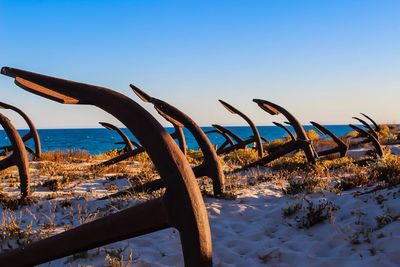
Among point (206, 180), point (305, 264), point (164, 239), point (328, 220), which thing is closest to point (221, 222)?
point (164, 239)

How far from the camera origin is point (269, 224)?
14.5 feet

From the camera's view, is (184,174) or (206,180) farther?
(206,180)

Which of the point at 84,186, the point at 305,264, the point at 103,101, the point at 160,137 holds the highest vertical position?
the point at 103,101

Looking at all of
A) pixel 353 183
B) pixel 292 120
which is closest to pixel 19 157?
pixel 353 183

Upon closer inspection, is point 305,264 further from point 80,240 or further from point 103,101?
point 103,101

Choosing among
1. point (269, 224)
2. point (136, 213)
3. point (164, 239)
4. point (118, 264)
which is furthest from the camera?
point (269, 224)

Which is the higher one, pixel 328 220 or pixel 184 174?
pixel 184 174

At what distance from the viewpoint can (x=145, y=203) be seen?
6.14 feet

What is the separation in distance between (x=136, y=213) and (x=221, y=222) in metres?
2.80

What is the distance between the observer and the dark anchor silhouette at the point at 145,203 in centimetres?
166

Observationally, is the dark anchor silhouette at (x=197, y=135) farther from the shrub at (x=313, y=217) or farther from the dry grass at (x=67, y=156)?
the dry grass at (x=67, y=156)

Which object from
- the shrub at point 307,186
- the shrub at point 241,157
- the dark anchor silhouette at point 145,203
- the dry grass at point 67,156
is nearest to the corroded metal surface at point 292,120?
the shrub at point 307,186

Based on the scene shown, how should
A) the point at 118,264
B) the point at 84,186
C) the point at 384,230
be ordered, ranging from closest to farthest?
1. the point at 118,264
2. the point at 384,230
3. the point at 84,186

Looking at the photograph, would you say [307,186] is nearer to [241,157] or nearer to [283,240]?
[283,240]
